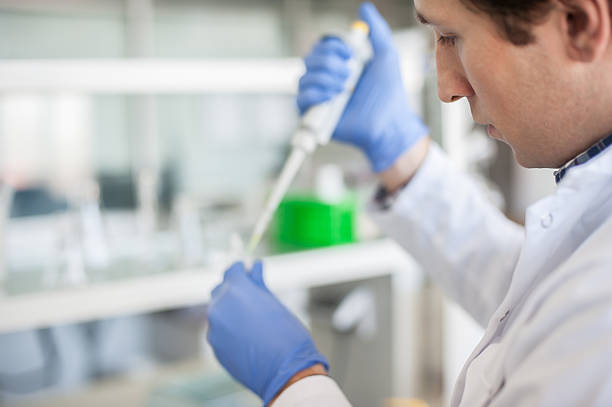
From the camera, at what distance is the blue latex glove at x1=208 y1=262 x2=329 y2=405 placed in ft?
2.47

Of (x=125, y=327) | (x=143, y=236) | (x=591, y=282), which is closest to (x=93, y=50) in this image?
(x=143, y=236)

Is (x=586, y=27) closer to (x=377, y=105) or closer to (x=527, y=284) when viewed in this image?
(x=527, y=284)

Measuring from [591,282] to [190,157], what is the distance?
1520mm

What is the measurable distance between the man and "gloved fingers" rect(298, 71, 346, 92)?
340 mm

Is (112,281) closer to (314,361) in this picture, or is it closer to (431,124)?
(314,361)

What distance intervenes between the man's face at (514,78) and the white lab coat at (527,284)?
5 cm

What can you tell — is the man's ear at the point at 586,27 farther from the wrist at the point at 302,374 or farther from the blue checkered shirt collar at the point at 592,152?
the wrist at the point at 302,374

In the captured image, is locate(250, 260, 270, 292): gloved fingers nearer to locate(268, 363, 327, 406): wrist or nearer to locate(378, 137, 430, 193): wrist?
locate(268, 363, 327, 406): wrist

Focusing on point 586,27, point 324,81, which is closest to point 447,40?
point 586,27

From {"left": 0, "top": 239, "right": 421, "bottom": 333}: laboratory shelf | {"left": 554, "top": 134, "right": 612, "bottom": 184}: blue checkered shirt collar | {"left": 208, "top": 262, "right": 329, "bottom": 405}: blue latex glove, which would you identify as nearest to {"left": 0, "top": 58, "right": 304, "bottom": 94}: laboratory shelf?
{"left": 0, "top": 239, "right": 421, "bottom": 333}: laboratory shelf

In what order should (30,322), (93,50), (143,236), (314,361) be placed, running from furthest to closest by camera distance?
1. (93,50)
2. (143,236)
3. (30,322)
4. (314,361)

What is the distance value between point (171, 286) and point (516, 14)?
85 centimetres

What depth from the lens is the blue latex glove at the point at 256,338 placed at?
753 mm

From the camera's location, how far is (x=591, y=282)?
19.0 inches
